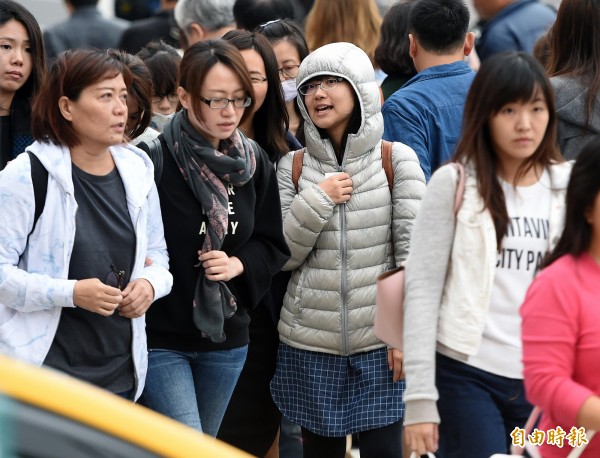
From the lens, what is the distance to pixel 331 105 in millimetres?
5465

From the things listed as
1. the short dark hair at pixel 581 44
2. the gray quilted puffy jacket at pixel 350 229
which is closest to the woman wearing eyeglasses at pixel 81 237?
the gray quilted puffy jacket at pixel 350 229

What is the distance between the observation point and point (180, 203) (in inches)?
200

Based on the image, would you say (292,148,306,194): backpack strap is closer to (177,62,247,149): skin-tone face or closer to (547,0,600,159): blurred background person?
(177,62,247,149): skin-tone face

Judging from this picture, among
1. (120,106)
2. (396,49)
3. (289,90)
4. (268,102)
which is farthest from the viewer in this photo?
(396,49)

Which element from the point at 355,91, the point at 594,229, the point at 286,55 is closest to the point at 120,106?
the point at 355,91

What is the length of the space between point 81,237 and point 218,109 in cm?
84

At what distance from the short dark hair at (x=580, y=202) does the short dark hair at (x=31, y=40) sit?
2857 millimetres

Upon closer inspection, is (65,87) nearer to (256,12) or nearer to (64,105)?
(64,105)

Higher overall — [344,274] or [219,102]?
[219,102]

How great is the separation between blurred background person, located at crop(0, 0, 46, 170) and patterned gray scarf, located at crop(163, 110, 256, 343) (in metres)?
0.94

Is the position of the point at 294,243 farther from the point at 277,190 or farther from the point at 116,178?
the point at 116,178

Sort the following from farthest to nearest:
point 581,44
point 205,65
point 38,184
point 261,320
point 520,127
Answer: point 261,320, point 581,44, point 205,65, point 38,184, point 520,127

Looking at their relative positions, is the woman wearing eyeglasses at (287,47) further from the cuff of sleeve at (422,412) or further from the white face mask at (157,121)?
the cuff of sleeve at (422,412)

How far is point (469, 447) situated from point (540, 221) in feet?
2.44
